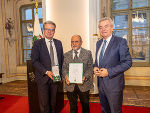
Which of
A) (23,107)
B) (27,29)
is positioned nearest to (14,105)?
(23,107)

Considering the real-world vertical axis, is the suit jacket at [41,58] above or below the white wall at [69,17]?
below

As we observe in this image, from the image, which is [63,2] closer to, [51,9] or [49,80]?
[51,9]

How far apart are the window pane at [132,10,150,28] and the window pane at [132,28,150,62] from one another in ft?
0.71

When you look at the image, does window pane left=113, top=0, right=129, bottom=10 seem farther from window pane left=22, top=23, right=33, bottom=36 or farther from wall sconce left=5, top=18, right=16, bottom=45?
wall sconce left=5, top=18, right=16, bottom=45

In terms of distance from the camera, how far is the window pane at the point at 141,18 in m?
4.91

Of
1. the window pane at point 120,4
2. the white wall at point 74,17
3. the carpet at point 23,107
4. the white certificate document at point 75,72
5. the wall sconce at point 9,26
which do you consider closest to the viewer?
the white certificate document at point 75,72

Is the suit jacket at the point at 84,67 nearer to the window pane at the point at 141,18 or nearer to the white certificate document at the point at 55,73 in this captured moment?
the white certificate document at the point at 55,73

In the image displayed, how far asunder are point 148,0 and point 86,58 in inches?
183

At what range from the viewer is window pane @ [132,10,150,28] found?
193 inches

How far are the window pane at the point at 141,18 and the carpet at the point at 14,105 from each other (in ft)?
16.0

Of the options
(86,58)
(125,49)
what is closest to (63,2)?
(86,58)

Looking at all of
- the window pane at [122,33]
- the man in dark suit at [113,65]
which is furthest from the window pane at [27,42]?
the man in dark suit at [113,65]

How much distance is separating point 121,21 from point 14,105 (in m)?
4.93

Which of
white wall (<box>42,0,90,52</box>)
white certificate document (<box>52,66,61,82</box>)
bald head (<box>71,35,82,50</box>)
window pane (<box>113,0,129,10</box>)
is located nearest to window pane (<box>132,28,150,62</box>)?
window pane (<box>113,0,129,10</box>)
